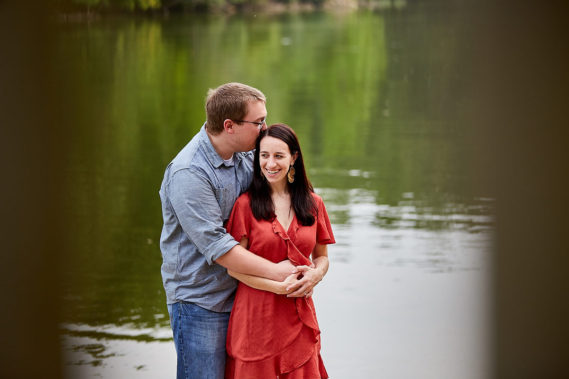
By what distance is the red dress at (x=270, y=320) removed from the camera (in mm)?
2363

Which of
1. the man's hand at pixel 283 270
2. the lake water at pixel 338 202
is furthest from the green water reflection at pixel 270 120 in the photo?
the man's hand at pixel 283 270

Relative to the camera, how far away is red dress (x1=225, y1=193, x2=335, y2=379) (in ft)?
7.75

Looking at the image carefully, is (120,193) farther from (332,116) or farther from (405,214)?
(332,116)

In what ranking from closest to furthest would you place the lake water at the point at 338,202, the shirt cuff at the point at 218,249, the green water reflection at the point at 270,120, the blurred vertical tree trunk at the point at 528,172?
the blurred vertical tree trunk at the point at 528,172, the shirt cuff at the point at 218,249, the lake water at the point at 338,202, the green water reflection at the point at 270,120

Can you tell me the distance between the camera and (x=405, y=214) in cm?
798

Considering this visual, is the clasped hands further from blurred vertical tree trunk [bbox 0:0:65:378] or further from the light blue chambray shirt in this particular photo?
blurred vertical tree trunk [bbox 0:0:65:378]

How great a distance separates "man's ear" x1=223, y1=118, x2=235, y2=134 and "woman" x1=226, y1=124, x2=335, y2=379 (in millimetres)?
104

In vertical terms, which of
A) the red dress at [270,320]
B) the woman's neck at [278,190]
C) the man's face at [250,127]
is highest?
the man's face at [250,127]

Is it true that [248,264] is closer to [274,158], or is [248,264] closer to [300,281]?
[300,281]

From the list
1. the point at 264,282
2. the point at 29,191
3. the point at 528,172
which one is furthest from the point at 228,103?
the point at 528,172

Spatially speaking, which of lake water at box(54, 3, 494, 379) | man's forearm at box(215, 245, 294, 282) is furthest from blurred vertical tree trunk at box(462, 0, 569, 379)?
man's forearm at box(215, 245, 294, 282)

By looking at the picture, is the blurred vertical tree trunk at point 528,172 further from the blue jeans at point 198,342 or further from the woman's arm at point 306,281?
the blue jeans at point 198,342

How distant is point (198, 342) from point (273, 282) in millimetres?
307

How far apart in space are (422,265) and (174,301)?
13.6 ft
